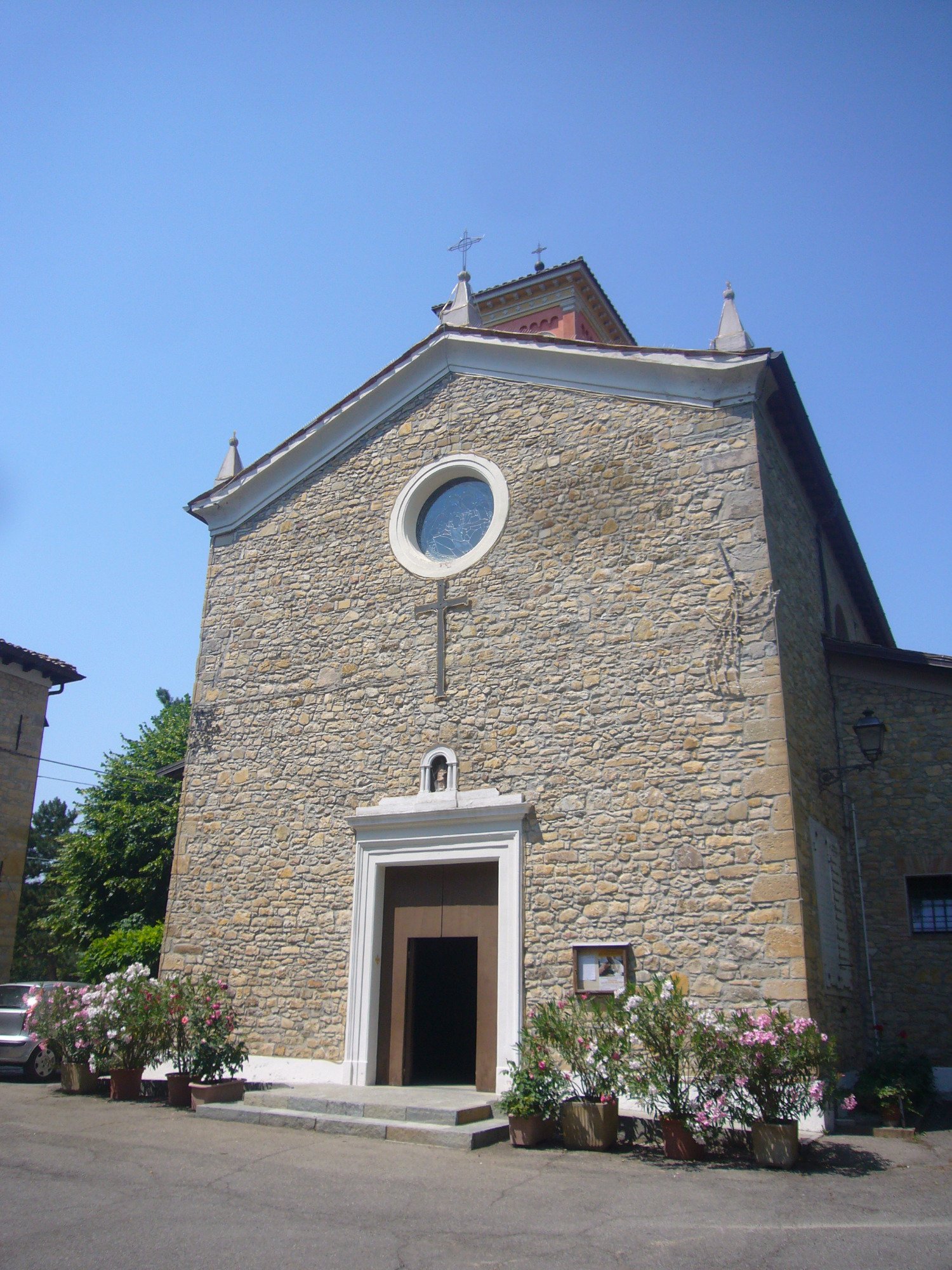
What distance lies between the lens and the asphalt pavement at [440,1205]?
4902 millimetres

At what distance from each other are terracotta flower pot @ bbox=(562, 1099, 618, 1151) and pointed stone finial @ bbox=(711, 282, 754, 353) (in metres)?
8.02

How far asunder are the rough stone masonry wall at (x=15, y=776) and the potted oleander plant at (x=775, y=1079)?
1578 centimetres

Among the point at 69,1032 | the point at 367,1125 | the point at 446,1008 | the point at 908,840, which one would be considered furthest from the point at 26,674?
the point at 908,840

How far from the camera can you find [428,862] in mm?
10914

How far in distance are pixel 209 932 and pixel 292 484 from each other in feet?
20.7

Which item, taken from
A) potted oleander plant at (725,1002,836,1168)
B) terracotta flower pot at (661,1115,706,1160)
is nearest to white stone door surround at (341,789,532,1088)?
terracotta flower pot at (661,1115,706,1160)

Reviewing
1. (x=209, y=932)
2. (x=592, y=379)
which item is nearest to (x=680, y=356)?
(x=592, y=379)

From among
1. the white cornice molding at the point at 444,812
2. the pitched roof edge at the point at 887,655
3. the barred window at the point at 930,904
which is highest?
the pitched roof edge at the point at 887,655

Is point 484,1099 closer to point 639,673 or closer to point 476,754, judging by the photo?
point 476,754

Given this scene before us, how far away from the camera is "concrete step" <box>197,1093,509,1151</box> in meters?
7.93

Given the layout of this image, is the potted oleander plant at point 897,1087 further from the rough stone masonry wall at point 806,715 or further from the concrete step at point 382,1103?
the concrete step at point 382,1103

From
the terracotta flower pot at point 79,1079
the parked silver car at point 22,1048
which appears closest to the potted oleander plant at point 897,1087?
the terracotta flower pot at point 79,1079

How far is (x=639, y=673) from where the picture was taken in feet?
33.8

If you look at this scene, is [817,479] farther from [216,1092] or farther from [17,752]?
[17,752]
